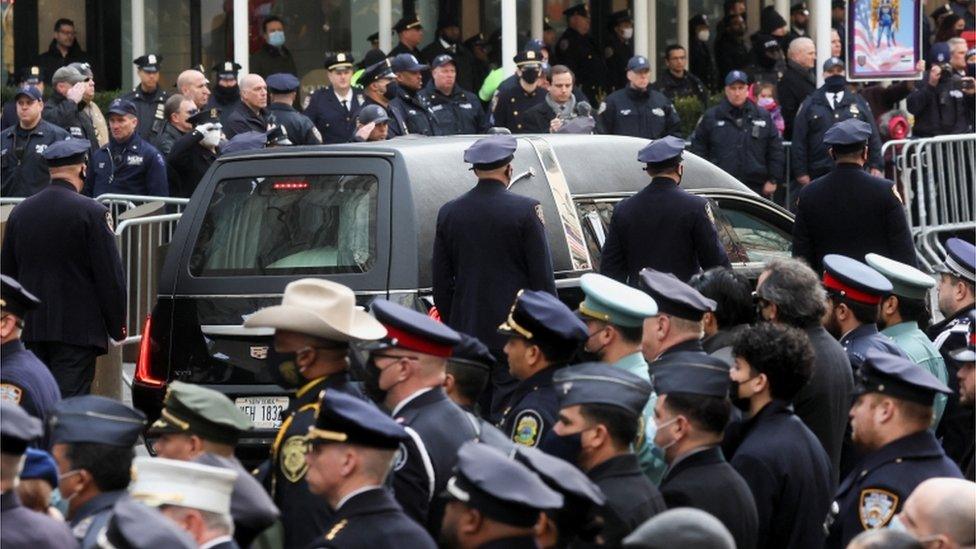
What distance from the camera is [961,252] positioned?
856 centimetres

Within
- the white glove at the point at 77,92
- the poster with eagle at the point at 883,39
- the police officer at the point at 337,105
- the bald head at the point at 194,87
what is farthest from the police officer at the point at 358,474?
the poster with eagle at the point at 883,39

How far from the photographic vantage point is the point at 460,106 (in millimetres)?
16297

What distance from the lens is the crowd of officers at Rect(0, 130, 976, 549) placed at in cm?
493

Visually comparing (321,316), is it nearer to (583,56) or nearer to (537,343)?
(537,343)

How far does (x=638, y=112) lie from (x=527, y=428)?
10979 millimetres

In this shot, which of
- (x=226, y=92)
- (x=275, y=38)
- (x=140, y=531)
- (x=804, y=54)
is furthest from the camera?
(x=275, y=38)

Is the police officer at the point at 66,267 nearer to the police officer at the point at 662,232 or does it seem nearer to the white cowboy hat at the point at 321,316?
the police officer at the point at 662,232

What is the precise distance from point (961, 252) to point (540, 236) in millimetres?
1985

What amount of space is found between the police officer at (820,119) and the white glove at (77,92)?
616 cm

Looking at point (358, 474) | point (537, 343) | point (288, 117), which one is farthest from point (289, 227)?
point (288, 117)

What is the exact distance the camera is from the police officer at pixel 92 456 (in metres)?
5.44

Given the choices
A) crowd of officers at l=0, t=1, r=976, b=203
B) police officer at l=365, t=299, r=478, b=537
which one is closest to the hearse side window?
crowd of officers at l=0, t=1, r=976, b=203

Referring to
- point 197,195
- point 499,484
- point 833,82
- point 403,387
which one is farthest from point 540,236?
point 833,82

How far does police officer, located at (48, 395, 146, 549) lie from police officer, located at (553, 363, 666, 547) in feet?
4.17
